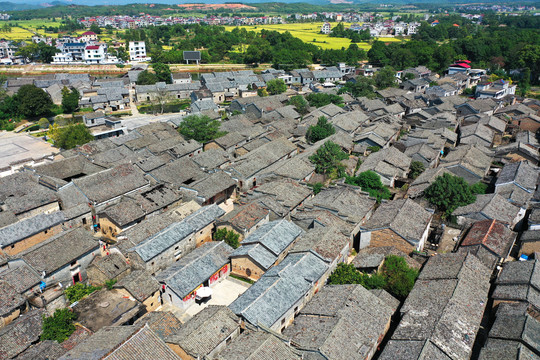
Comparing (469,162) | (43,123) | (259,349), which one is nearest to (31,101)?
(43,123)

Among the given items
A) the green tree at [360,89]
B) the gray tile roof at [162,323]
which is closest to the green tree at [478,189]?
the gray tile roof at [162,323]

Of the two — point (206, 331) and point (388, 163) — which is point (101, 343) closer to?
point (206, 331)

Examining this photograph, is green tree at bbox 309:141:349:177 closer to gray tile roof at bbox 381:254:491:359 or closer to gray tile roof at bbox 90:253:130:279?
gray tile roof at bbox 381:254:491:359

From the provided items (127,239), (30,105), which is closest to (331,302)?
(127,239)

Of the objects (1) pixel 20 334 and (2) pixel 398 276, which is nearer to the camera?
(1) pixel 20 334

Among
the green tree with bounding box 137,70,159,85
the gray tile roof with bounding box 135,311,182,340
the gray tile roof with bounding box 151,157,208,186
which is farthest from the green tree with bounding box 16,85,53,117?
the gray tile roof with bounding box 135,311,182,340

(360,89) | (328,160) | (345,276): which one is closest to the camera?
(345,276)
